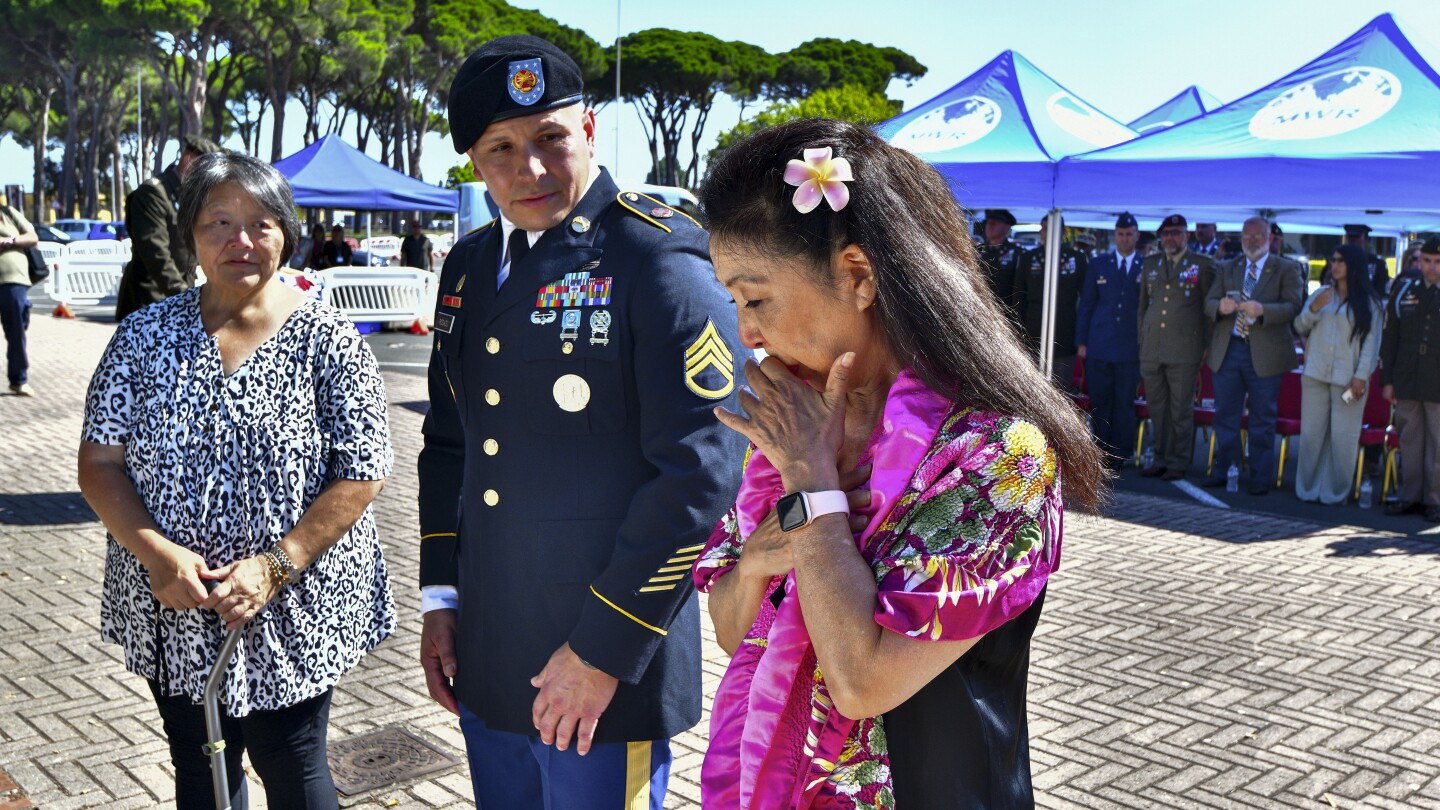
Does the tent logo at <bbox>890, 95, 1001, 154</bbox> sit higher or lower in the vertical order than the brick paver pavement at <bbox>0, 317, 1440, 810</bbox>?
higher

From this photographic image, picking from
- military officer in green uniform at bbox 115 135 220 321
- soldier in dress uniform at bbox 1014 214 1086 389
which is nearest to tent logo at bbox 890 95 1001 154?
soldier in dress uniform at bbox 1014 214 1086 389

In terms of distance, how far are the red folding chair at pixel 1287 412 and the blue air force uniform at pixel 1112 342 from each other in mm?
1168

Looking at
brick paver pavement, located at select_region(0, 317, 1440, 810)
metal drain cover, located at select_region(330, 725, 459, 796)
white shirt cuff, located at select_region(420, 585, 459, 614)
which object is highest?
white shirt cuff, located at select_region(420, 585, 459, 614)

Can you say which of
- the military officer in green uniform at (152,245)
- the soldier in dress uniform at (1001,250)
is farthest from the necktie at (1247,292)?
the military officer in green uniform at (152,245)

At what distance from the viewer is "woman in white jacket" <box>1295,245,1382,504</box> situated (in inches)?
347

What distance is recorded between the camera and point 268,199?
281 centimetres

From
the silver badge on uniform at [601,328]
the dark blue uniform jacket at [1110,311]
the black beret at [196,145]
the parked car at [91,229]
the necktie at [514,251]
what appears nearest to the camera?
the silver badge on uniform at [601,328]

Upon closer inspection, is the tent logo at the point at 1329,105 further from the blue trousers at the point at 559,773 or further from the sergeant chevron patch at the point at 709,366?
the blue trousers at the point at 559,773

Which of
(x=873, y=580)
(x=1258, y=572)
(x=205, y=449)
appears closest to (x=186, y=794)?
(x=205, y=449)

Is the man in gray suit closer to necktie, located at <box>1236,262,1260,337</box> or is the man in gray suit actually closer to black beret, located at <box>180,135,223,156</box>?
necktie, located at <box>1236,262,1260,337</box>

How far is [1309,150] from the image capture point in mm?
8273

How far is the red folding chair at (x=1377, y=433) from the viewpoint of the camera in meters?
9.02

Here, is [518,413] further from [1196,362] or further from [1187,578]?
[1196,362]

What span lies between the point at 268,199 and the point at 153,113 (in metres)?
69.7
